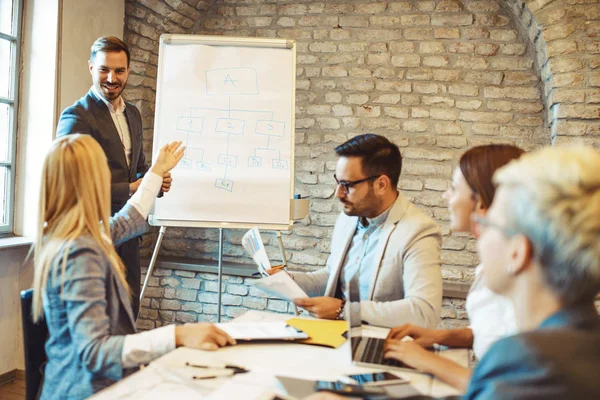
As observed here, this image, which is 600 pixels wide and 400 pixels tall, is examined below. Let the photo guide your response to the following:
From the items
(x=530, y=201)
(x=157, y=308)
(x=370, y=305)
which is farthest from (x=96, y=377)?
(x=157, y=308)

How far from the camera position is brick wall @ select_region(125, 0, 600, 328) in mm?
3832

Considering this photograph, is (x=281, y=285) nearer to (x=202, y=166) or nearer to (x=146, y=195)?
(x=146, y=195)

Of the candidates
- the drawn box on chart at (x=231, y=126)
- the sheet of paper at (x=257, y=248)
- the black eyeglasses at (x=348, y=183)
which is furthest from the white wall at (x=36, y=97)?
the black eyeglasses at (x=348, y=183)

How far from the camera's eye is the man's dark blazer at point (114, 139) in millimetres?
2680

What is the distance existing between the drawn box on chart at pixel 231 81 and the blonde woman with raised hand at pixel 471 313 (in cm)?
178

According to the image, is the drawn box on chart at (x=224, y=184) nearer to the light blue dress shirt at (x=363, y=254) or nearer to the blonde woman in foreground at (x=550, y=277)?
the light blue dress shirt at (x=363, y=254)

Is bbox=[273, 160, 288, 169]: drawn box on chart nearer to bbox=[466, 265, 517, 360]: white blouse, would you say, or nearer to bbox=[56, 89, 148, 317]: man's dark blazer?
bbox=[56, 89, 148, 317]: man's dark blazer

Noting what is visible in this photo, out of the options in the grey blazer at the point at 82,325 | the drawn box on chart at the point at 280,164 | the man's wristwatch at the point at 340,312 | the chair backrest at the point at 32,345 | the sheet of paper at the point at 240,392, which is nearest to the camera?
the sheet of paper at the point at 240,392

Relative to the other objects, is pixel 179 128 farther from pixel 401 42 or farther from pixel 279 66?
pixel 401 42

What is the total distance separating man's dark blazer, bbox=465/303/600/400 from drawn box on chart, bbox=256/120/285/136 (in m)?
2.44

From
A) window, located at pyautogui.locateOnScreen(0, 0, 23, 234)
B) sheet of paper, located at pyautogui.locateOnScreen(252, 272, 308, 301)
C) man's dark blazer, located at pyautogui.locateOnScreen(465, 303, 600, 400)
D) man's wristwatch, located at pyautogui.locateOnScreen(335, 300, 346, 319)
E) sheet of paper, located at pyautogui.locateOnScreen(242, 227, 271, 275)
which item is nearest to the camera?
man's dark blazer, located at pyautogui.locateOnScreen(465, 303, 600, 400)

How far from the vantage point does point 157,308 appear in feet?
13.8

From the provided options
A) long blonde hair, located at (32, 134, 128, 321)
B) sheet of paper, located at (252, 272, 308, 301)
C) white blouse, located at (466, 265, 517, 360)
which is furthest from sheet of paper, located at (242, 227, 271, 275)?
white blouse, located at (466, 265, 517, 360)

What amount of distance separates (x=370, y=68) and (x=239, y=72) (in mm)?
1167
